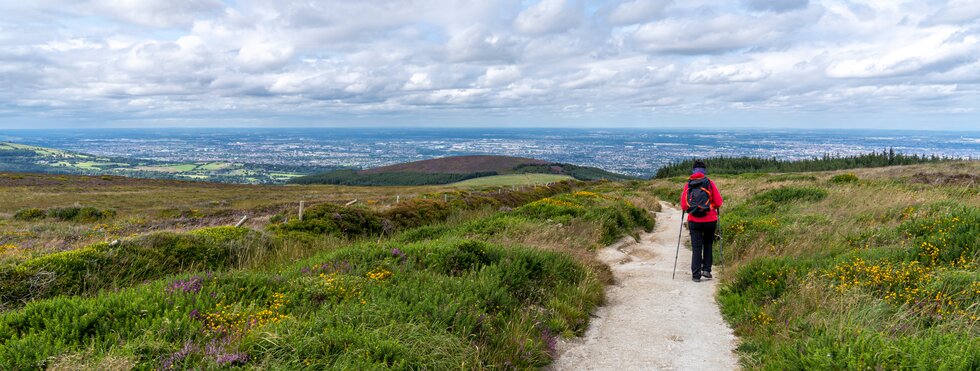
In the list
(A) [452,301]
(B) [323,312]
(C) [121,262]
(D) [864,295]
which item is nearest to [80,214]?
(C) [121,262]

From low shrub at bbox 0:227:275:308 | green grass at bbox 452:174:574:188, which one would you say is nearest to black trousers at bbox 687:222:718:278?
low shrub at bbox 0:227:275:308

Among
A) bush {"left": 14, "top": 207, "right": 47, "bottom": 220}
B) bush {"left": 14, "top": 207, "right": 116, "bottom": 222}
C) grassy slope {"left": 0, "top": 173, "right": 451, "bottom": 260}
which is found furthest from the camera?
bush {"left": 14, "top": 207, "right": 116, "bottom": 222}

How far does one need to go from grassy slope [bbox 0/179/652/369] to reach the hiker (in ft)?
6.65

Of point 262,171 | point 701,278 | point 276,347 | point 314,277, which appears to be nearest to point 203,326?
point 276,347

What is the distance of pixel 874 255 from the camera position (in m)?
7.50

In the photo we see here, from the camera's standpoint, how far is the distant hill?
474ft

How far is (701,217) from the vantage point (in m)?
9.81

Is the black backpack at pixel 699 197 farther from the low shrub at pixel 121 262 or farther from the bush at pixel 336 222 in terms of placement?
the bush at pixel 336 222

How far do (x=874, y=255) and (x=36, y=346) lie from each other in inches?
421

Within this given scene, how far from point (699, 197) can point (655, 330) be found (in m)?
3.92

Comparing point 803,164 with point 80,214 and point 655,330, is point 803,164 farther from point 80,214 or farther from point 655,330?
point 80,214

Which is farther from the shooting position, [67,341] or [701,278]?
[701,278]

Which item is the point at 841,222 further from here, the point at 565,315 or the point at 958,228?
the point at 565,315

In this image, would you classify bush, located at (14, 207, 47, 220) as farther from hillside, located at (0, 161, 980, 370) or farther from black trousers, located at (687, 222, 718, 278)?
black trousers, located at (687, 222, 718, 278)
